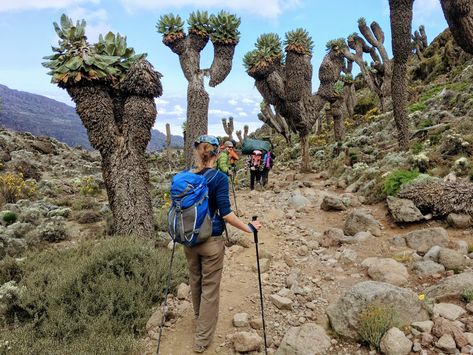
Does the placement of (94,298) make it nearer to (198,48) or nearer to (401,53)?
(198,48)

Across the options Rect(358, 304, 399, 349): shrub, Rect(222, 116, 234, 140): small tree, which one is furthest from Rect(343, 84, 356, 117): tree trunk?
Rect(358, 304, 399, 349): shrub

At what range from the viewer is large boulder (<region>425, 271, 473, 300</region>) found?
4277 millimetres

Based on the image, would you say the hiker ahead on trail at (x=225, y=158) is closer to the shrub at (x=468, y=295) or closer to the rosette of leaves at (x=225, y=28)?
the rosette of leaves at (x=225, y=28)

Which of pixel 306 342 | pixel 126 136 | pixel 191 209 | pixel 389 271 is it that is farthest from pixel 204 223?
pixel 126 136

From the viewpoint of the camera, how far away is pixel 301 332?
3.90 metres

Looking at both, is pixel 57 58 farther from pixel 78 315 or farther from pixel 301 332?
pixel 301 332

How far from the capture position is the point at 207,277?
154 inches

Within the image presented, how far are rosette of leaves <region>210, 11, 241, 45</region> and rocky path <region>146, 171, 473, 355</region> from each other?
7.02m

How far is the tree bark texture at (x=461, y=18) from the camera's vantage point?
695 cm

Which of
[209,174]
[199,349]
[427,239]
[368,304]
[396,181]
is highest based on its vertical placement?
[209,174]

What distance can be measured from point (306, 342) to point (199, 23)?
39.5 feet

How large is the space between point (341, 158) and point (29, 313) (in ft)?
44.1

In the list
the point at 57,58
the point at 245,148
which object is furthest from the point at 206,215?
the point at 245,148

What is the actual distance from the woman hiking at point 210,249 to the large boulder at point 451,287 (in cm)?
260
